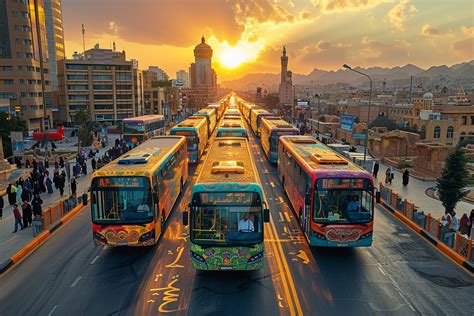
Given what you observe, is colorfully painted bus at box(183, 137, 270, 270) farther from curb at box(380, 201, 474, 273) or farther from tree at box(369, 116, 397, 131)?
tree at box(369, 116, 397, 131)

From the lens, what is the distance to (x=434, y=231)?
16312mm

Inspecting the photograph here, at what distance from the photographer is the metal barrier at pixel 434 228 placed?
14.1 meters

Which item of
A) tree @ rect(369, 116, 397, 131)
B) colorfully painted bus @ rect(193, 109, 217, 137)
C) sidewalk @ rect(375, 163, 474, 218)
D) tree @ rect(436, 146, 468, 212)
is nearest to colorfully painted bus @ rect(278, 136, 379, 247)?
tree @ rect(436, 146, 468, 212)

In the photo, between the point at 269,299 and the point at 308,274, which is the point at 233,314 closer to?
the point at 269,299

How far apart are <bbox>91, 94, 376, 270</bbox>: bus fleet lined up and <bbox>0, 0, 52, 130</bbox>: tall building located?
191 feet

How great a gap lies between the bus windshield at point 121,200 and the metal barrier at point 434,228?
38.6ft

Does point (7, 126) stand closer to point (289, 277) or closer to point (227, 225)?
point (227, 225)

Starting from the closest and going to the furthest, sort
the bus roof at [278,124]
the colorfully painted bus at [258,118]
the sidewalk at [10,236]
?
the sidewalk at [10,236]
the bus roof at [278,124]
the colorfully painted bus at [258,118]

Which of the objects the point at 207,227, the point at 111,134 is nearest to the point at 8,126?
the point at 111,134

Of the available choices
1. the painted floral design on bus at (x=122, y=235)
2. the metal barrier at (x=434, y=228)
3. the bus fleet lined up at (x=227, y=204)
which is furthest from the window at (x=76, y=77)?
the painted floral design on bus at (x=122, y=235)

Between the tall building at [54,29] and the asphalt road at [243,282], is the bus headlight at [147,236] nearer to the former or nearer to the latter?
the asphalt road at [243,282]

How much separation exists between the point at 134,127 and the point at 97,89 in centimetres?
4412

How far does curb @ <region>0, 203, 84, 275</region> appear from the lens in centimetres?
1350

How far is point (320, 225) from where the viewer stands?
43.6 feet
